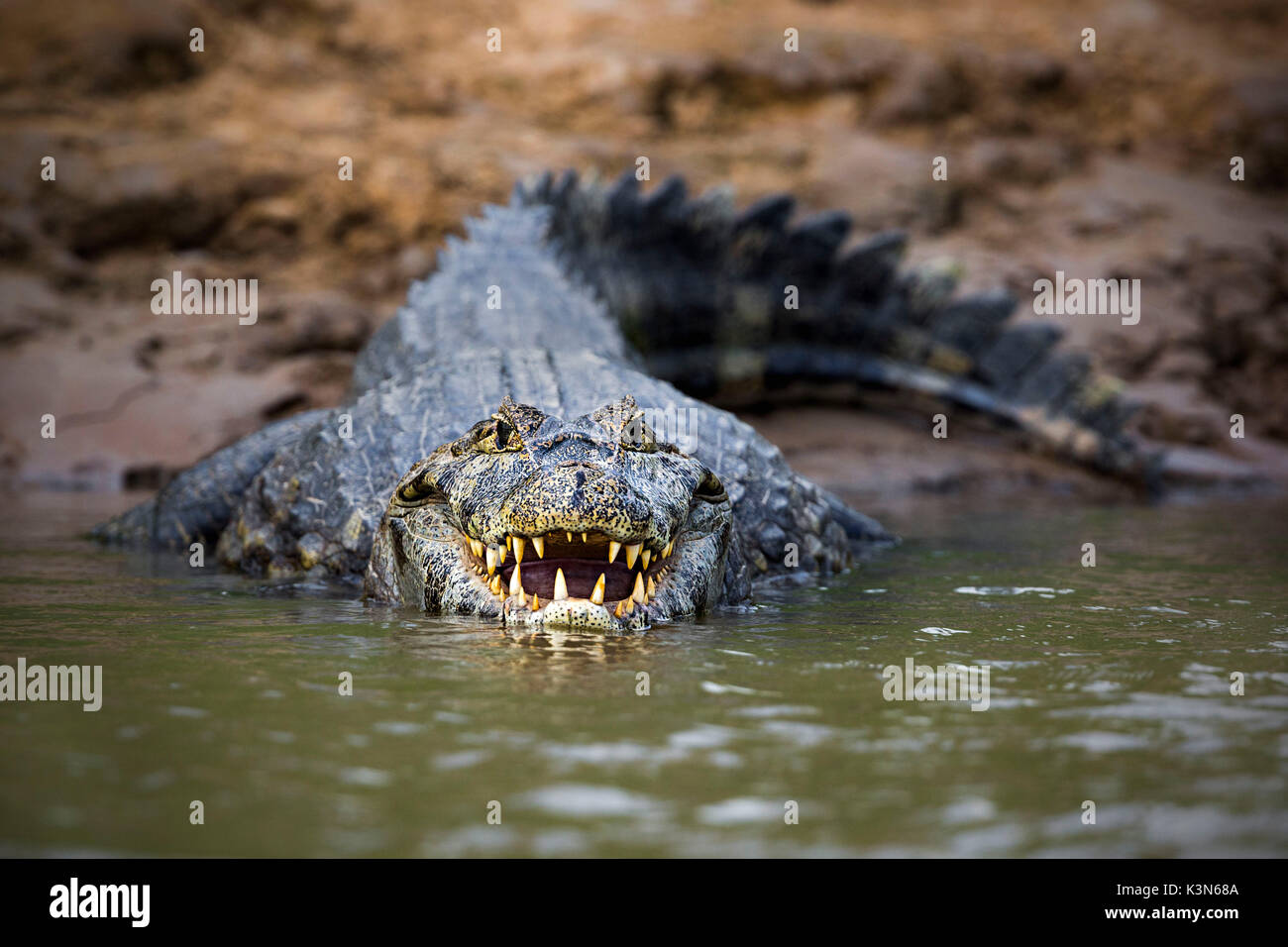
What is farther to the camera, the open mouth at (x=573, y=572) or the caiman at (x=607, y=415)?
the caiman at (x=607, y=415)

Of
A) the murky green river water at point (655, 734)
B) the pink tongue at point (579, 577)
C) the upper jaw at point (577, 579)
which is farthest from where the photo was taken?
the pink tongue at point (579, 577)

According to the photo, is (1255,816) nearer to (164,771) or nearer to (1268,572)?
(164,771)

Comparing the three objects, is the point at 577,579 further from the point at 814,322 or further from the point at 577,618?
the point at 814,322

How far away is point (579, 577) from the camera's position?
370cm

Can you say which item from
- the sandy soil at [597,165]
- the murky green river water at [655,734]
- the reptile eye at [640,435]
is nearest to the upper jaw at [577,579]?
the murky green river water at [655,734]

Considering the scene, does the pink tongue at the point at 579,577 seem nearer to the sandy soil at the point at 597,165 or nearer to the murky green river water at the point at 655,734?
the murky green river water at the point at 655,734

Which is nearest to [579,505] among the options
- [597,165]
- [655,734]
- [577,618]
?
[577,618]

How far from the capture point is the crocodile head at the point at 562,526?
349 centimetres

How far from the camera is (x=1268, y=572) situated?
485 cm

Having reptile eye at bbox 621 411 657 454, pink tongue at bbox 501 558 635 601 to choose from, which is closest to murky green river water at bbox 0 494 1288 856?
pink tongue at bbox 501 558 635 601

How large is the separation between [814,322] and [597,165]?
3.87 metres

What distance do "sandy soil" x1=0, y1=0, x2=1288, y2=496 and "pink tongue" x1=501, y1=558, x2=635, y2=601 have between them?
5.25 metres

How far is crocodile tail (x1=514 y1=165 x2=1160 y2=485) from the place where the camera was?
326 inches

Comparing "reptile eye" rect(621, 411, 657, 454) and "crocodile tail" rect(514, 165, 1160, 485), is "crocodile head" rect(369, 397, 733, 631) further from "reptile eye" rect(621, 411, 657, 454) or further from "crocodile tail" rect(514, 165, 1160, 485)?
"crocodile tail" rect(514, 165, 1160, 485)
